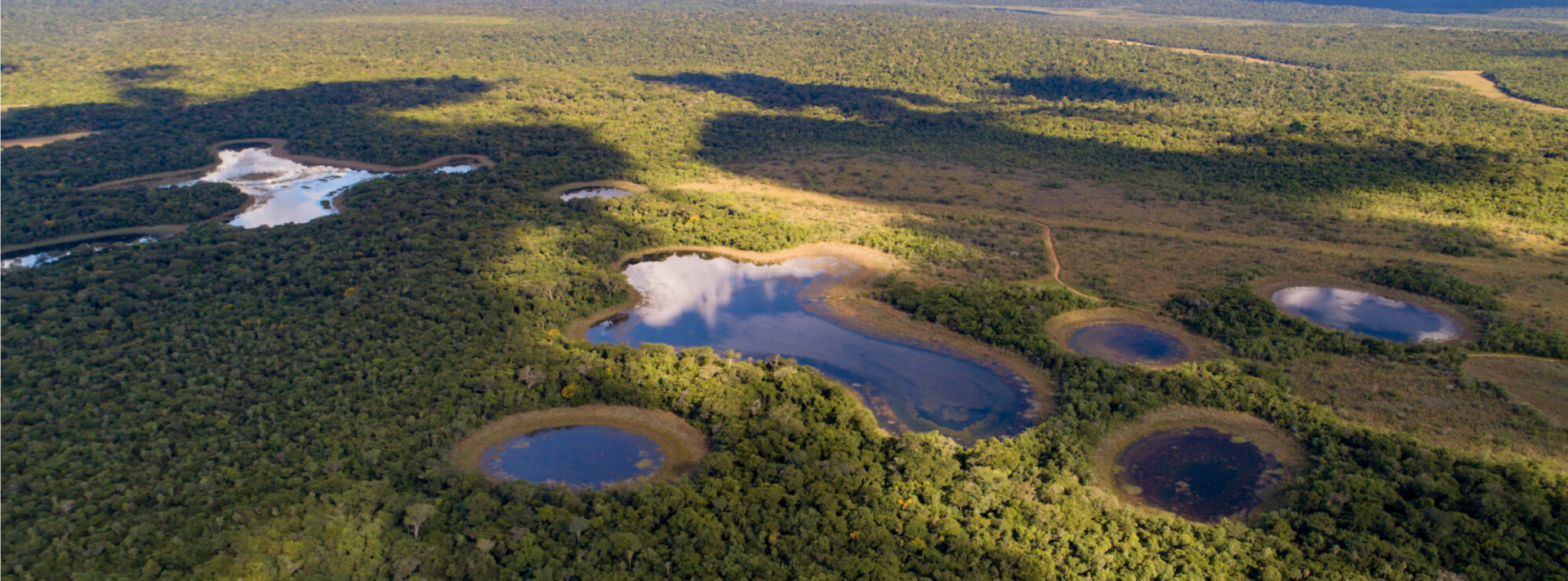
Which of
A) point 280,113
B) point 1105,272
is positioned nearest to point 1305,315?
point 1105,272

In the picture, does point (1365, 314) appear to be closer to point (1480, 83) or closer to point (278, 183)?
point (278, 183)

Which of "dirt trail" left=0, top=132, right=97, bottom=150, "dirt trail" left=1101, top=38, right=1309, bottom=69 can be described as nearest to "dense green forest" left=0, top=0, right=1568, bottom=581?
"dirt trail" left=0, top=132, right=97, bottom=150

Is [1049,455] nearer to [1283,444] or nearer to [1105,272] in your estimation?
[1283,444]

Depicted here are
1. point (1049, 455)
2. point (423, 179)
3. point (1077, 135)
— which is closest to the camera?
point (1049, 455)

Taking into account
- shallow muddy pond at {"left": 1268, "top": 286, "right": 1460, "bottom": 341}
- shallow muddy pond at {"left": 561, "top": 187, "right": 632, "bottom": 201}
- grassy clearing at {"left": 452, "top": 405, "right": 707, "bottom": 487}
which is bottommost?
grassy clearing at {"left": 452, "top": 405, "right": 707, "bottom": 487}

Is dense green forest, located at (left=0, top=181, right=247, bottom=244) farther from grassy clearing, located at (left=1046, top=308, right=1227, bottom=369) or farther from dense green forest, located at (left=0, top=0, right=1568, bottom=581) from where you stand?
grassy clearing, located at (left=1046, top=308, right=1227, bottom=369)

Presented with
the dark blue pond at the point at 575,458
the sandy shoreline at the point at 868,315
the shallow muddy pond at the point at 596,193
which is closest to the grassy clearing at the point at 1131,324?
the sandy shoreline at the point at 868,315

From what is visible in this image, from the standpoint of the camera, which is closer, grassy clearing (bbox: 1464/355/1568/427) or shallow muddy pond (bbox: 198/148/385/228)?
grassy clearing (bbox: 1464/355/1568/427)

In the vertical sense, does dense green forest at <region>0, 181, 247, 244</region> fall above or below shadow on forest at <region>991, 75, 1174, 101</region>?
below
